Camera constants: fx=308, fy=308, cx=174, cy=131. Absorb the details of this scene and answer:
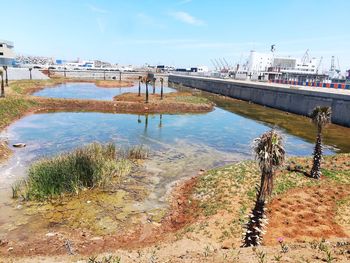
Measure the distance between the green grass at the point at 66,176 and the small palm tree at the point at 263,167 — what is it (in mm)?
13293

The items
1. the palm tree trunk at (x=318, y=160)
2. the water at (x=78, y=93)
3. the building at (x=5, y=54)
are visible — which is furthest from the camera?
the building at (x=5, y=54)

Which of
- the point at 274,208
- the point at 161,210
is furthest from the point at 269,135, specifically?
the point at 161,210

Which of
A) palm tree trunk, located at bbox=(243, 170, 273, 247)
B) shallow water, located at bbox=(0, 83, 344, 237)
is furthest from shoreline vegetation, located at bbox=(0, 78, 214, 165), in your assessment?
palm tree trunk, located at bbox=(243, 170, 273, 247)

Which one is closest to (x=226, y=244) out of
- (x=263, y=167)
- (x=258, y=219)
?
(x=258, y=219)

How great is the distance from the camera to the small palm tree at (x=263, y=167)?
13508 millimetres

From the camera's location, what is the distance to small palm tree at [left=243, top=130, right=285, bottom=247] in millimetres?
13508

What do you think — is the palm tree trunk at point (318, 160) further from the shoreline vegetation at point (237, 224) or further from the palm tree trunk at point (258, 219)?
the palm tree trunk at point (258, 219)

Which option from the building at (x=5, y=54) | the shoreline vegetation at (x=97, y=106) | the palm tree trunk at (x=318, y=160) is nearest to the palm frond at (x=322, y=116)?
the palm tree trunk at (x=318, y=160)

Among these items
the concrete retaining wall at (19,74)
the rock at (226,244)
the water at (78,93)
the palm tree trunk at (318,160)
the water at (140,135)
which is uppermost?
the concrete retaining wall at (19,74)

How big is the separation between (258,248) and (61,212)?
1293 cm

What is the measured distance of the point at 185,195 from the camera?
78.7 feet

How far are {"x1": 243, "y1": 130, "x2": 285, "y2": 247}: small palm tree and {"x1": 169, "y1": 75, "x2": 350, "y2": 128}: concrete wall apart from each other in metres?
49.7

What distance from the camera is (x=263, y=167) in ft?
44.6

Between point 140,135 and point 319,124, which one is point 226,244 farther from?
point 140,135
